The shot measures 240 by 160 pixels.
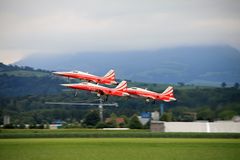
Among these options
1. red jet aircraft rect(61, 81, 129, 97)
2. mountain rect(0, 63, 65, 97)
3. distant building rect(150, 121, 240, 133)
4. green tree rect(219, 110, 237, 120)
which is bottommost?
distant building rect(150, 121, 240, 133)

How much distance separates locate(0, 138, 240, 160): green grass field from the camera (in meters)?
53.8

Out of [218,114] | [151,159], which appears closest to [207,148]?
[151,159]

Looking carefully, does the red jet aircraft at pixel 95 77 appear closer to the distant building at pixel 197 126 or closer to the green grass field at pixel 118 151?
the green grass field at pixel 118 151

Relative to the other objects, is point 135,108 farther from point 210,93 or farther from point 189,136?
point 189,136

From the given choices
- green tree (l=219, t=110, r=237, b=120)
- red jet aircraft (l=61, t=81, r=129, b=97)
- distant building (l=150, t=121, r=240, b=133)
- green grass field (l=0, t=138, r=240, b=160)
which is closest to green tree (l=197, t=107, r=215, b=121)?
green tree (l=219, t=110, r=237, b=120)

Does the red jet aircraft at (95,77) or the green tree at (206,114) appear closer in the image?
the red jet aircraft at (95,77)

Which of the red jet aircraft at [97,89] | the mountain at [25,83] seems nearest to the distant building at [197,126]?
the red jet aircraft at [97,89]

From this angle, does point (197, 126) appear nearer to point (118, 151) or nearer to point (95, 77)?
point (95, 77)

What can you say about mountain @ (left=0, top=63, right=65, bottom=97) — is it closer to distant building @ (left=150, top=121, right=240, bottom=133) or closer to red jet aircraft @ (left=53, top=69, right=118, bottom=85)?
distant building @ (left=150, top=121, right=240, bottom=133)

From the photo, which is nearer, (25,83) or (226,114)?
(226,114)

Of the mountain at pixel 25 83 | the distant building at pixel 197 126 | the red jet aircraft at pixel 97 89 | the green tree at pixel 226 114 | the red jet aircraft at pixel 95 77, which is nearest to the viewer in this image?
the red jet aircraft at pixel 97 89

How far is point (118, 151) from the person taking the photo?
2366 inches

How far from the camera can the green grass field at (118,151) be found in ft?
177

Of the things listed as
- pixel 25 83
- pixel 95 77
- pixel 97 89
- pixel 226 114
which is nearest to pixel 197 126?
pixel 226 114
